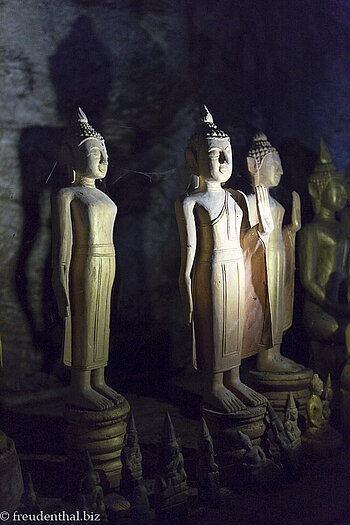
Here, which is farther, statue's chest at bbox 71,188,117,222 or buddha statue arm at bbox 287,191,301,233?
buddha statue arm at bbox 287,191,301,233

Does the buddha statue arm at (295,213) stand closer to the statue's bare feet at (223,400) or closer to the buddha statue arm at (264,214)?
the buddha statue arm at (264,214)

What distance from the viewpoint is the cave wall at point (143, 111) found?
4.71m

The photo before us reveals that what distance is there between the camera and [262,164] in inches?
165

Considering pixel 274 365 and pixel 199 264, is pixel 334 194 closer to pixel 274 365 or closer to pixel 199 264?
pixel 274 365

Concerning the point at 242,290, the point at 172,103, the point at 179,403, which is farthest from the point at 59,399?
the point at 172,103

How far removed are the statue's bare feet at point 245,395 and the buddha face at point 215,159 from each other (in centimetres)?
131

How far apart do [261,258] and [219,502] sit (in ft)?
5.21

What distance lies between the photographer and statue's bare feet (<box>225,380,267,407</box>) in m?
3.69

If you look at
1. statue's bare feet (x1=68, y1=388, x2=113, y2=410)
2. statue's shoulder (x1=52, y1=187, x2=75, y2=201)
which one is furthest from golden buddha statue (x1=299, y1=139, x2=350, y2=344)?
statue's shoulder (x1=52, y1=187, x2=75, y2=201)

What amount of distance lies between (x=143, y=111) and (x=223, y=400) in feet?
8.86

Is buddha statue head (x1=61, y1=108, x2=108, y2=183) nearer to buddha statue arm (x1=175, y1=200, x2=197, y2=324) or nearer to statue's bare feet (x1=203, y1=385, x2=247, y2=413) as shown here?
buddha statue arm (x1=175, y1=200, x2=197, y2=324)

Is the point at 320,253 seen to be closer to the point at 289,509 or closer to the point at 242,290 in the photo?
the point at 242,290

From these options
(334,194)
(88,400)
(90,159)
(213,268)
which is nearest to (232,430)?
(88,400)

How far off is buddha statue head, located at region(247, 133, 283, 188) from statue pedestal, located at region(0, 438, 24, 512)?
2.36 meters
